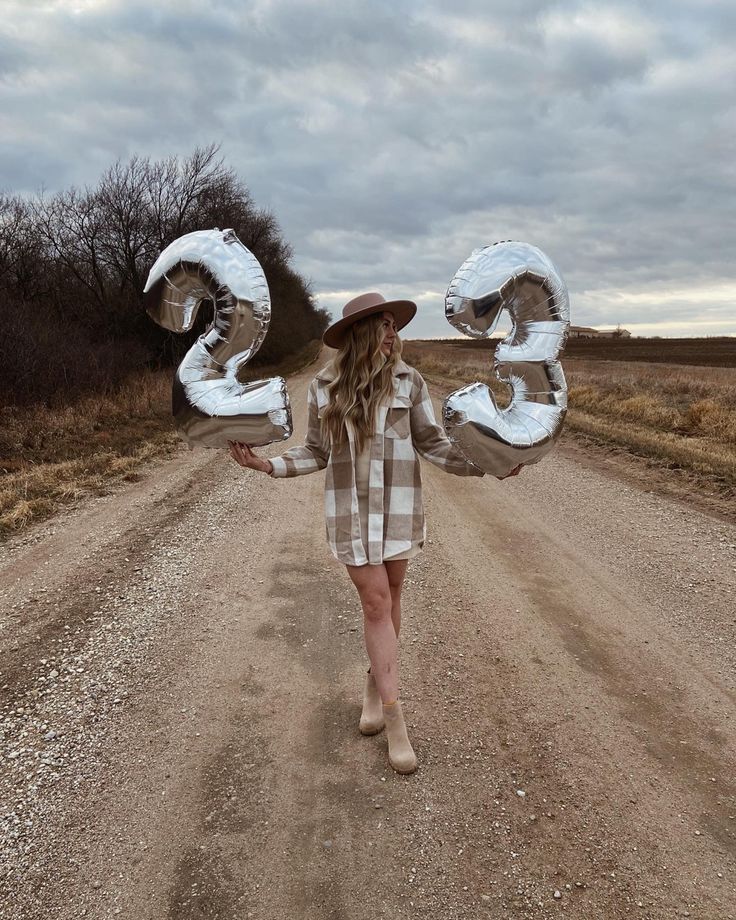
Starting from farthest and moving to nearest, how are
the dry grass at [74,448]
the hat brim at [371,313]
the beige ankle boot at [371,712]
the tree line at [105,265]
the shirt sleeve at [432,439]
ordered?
the tree line at [105,265] < the dry grass at [74,448] < the beige ankle boot at [371,712] < the shirt sleeve at [432,439] < the hat brim at [371,313]

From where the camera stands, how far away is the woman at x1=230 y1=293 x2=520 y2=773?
239cm

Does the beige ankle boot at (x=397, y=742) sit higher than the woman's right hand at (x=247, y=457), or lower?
lower

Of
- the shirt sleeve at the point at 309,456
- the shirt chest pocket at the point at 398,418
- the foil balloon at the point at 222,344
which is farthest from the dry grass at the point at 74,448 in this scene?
the shirt chest pocket at the point at 398,418

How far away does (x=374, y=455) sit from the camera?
2445mm

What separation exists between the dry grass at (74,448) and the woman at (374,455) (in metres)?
4.61

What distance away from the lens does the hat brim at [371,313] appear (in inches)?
92.4

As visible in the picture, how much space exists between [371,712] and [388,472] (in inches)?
49.8

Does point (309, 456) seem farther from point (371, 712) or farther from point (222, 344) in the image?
point (371, 712)

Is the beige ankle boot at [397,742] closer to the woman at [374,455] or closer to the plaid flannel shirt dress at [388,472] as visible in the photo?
the woman at [374,455]

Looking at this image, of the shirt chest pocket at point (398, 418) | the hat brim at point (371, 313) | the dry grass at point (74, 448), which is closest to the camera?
the hat brim at point (371, 313)

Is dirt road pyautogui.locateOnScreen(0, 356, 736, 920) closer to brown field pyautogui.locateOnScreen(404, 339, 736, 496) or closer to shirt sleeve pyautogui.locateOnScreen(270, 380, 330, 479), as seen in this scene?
shirt sleeve pyautogui.locateOnScreen(270, 380, 330, 479)

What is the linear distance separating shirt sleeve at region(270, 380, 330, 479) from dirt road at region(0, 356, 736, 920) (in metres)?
1.35

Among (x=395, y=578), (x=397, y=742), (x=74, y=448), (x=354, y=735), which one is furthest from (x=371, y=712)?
(x=74, y=448)

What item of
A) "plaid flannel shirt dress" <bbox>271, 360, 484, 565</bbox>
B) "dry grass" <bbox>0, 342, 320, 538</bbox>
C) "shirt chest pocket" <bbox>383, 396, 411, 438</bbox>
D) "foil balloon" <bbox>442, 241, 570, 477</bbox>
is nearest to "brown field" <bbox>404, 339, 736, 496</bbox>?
"foil balloon" <bbox>442, 241, 570, 477</bbox>
